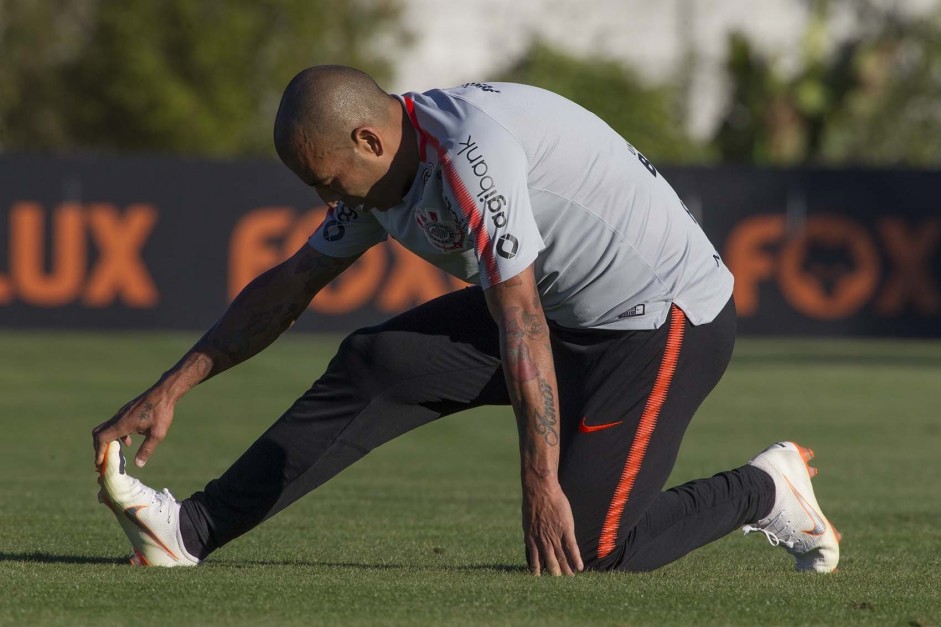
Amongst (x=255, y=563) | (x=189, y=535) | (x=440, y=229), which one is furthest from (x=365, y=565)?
(x=440, y=229)

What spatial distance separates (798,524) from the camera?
5746 millimetres

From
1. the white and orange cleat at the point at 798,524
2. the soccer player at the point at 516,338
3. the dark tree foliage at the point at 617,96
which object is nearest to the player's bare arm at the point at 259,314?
the soccer player at the point at 516,338

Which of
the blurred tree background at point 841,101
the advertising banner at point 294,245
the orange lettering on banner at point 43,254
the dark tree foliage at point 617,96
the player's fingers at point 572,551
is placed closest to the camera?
the player's fingers at point 572,551

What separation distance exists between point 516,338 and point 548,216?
17.3 inches

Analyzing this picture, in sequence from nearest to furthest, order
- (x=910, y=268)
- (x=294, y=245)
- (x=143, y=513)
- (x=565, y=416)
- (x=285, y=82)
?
1. (x=143, y=513)
2. (x=565, y=416)
3. (x=294, y=245)
4. (x=910, y=268)
5. (x=285, y=82)

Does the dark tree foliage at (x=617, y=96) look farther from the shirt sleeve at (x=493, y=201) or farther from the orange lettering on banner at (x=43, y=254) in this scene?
the shirt sleeve at (x=493, y=201)

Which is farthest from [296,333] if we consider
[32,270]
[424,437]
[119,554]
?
[119,554]

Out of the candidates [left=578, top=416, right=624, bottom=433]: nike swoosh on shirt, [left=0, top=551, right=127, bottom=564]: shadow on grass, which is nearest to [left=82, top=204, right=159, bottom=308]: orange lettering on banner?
[left=0, top=551, right=127, bottom=564]: shadow on grass

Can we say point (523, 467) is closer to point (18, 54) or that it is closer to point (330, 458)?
Result: point (330, 458)

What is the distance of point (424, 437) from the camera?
1135 cm

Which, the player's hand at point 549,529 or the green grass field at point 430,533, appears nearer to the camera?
the green grass field at point 430,533

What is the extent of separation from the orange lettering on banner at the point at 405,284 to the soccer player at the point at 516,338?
15541 millimetres

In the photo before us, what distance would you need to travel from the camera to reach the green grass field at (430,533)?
470 centimetres

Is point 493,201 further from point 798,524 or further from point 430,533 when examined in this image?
point 430,533
